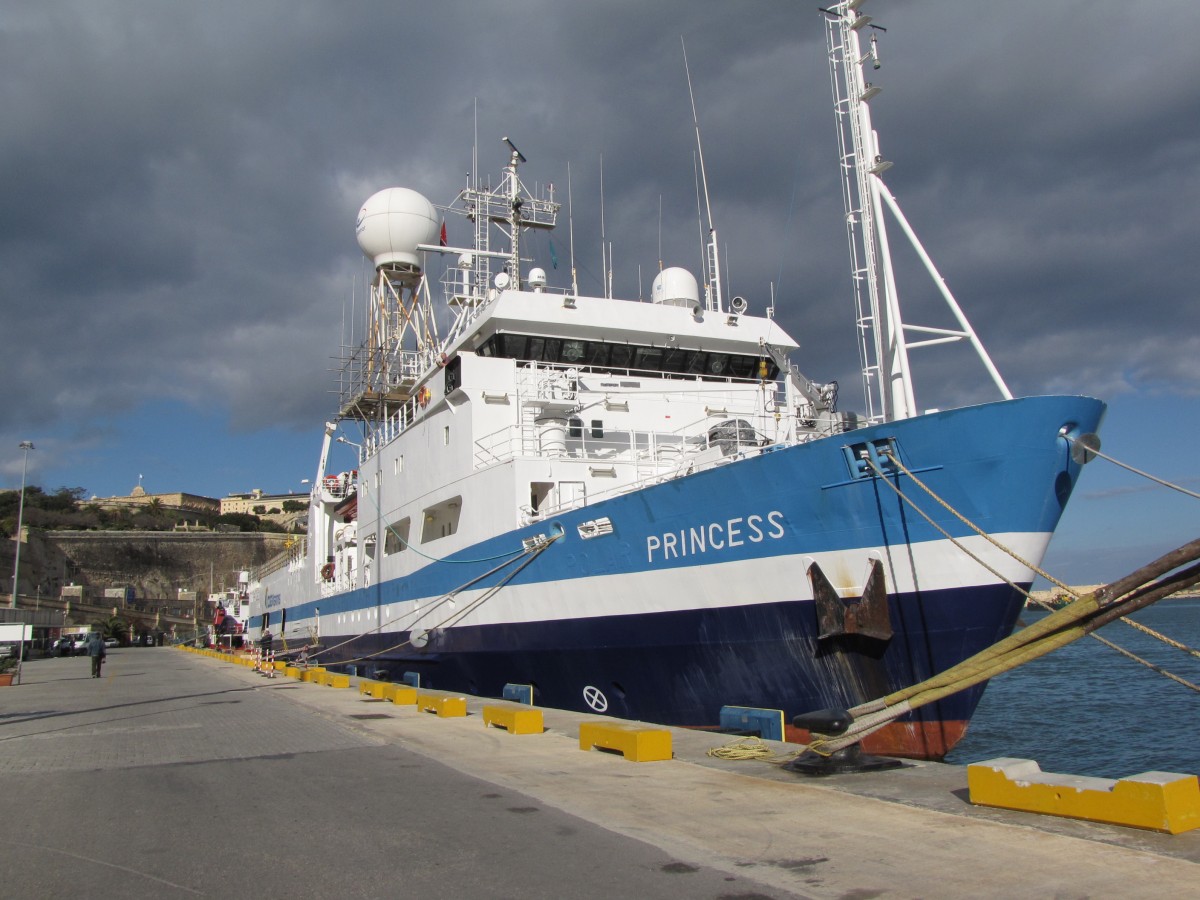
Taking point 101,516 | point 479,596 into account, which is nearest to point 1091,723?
point 479,596

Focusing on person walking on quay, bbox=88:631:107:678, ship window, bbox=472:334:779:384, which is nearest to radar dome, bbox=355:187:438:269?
ship window, bbox=472:334:779:384

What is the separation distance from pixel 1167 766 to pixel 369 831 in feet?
42.7

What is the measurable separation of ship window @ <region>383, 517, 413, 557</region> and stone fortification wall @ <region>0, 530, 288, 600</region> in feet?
270

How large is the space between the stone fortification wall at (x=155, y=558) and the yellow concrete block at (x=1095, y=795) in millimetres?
98984

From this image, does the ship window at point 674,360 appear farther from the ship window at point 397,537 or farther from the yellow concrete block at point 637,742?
the yellow concrete block at point 637,742

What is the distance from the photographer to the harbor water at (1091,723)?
14.0 m

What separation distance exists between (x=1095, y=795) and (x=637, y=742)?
420 centimetres

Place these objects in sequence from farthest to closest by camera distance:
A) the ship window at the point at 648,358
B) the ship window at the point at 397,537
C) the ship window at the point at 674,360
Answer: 1. the ship window at the point at 397,537
2. the ship window at the point at 674,360
3. the ship window at the point at 648,358

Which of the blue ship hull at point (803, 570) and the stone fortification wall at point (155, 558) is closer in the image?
the blue ship hull at point (803, 570)

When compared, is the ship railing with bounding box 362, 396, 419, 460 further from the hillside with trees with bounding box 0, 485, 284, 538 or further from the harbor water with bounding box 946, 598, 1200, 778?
the hillside with trees with bounding box 0, 485, 284, 538

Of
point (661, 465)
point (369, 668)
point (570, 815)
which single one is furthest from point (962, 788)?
point (369, 668)

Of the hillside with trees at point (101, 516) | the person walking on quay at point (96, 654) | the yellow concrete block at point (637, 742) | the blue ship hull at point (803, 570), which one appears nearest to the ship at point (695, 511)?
the blue ship hull at point (803, 570)

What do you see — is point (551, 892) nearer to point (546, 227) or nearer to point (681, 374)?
point (681, 374)

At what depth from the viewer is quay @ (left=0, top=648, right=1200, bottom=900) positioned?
15.2ft
